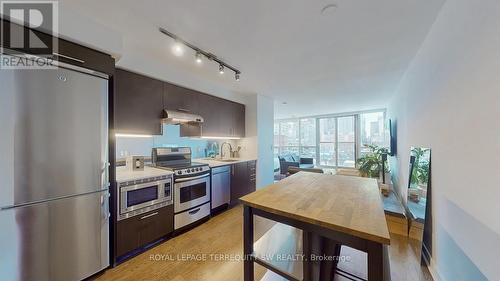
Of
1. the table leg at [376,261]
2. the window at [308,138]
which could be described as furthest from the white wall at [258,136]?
the window at [308,138]

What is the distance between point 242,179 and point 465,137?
312 centimetres

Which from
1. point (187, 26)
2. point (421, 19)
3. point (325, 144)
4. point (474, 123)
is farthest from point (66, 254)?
point (325, 144)

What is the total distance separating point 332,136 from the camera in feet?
24.9

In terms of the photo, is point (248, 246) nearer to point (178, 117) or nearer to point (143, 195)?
point (143, 195)

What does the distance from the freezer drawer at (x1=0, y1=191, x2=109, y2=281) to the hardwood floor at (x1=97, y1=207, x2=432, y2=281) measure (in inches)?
12.1

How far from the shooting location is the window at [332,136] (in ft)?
22.1

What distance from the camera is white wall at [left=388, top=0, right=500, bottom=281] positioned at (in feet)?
3.25

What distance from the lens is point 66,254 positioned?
1556mm

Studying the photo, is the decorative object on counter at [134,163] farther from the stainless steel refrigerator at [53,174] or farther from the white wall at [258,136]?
the white wall at [258,136]

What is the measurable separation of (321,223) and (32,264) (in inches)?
86.2

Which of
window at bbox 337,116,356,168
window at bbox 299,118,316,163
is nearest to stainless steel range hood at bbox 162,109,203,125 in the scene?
window at bbox 299,118,316,163

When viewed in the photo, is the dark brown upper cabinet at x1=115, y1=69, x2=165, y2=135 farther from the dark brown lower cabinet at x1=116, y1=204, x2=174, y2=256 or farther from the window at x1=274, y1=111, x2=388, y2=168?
the window at x1=274, y1=111, x2=388, y2=168

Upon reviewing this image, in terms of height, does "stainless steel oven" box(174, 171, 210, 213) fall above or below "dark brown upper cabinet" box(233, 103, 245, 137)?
below

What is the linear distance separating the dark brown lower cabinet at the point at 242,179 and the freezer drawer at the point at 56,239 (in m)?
2.08
